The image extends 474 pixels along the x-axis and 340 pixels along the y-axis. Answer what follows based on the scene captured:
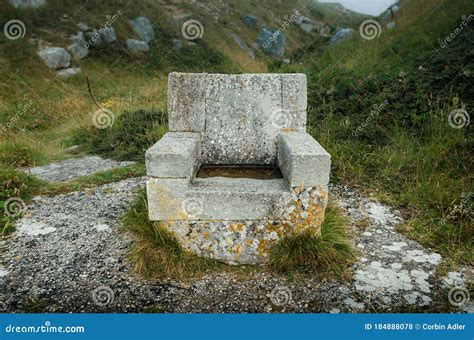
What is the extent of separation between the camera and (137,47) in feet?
49.6

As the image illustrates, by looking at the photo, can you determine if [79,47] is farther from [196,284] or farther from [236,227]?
[196,284]

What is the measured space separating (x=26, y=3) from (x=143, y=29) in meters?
4.67

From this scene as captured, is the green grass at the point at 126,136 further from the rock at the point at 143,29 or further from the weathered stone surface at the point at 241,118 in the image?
the rock at the point at 143,29

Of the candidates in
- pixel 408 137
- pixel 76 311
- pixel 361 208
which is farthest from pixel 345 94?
pixel 76 311

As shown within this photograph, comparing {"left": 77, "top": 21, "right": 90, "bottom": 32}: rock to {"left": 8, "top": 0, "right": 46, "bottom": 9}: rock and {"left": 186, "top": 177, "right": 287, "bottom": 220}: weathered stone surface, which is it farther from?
{"left": 186, "top": 177, "right": 287, "bottom": 220}: weathered stone surface

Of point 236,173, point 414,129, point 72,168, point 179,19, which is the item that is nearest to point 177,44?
point 179,19

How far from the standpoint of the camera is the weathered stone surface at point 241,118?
147 inches

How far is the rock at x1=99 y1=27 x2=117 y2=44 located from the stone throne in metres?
12.3

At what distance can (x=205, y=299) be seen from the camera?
275 centimetres

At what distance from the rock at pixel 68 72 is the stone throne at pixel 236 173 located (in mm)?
9791

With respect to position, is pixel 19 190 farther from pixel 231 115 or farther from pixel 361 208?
pixel 361 208

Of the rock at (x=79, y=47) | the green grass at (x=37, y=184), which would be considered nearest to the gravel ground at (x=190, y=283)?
the green grass at (x=37, y=184)

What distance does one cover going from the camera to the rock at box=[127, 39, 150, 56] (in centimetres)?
1495

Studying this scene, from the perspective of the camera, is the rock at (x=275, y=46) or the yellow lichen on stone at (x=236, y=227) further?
the rock at (x=275, y=46)
